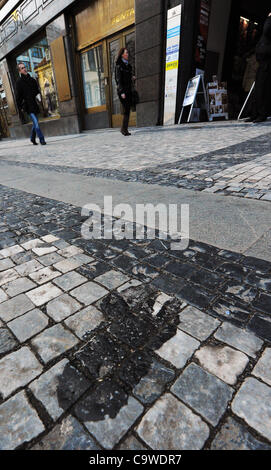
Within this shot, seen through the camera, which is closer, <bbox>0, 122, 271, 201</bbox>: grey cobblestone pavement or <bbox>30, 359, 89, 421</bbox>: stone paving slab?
Answer: <bbox>30, 359, 89, 421</bbox>: stone paving slab

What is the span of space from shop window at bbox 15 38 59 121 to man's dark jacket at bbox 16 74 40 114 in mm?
6246

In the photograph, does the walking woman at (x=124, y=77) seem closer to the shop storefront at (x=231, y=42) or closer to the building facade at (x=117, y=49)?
the building facade at (x=117, y=49)

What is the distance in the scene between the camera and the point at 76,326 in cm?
130

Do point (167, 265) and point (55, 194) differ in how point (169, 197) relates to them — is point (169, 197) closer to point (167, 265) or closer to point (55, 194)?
point (167, 265)

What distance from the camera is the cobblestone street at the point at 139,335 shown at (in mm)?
882

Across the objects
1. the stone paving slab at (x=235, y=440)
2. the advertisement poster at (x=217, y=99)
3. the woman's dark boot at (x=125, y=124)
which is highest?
the advertisement poster at (x=217, y=99)

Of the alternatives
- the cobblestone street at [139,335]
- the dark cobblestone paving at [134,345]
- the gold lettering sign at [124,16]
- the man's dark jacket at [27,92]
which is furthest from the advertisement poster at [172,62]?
the dark cobblestone paving at [134,345]

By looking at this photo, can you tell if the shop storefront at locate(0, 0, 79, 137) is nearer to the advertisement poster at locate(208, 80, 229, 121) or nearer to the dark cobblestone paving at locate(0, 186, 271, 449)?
the advertisement poster at locate(208, 80, 229, 121)

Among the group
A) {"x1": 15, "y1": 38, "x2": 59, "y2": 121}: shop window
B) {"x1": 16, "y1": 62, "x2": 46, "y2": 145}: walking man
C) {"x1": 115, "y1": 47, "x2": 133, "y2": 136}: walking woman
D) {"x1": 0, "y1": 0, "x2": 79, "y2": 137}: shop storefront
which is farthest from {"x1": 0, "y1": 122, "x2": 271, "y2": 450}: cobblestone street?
{"x1": 15, "y1": 38, "x2": 59, "y2": 121}: shop window

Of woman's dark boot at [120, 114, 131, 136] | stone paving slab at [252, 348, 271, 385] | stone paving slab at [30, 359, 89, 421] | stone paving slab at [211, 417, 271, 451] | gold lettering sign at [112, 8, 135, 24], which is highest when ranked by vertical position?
gold lettering sign at [112, 8, 135, 24]

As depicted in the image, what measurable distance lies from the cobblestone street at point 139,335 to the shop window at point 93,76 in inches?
455

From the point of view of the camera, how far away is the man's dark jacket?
8.58m

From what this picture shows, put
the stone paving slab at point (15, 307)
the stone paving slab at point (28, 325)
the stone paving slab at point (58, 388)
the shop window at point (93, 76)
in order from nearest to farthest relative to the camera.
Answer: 1. the stone paving slab at point (58, 388)
2. the stone paving slab at point (28, 325)
3. the stone paving slab at point (15, 307)
4. the shop window at point (93, 76)

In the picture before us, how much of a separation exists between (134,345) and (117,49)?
A: 489 inches
